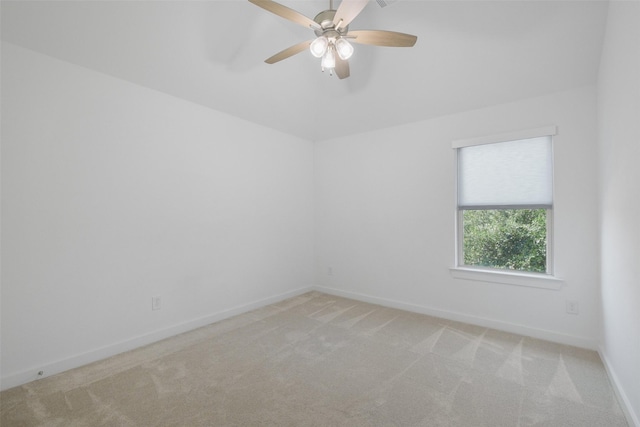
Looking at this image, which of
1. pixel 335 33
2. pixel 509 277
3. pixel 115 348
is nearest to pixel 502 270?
pixel 509 277

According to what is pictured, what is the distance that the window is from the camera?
9.61 ft

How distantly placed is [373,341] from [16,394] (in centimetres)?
283

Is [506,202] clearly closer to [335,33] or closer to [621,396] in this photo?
[621,396]

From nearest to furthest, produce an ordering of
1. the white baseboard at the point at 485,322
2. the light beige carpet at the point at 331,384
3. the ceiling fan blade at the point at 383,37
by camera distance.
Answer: the light beige carpet at the point at 331,384 → the ceiling fan blade at the point at 383,37 → the white baseboard at the point at 485,322

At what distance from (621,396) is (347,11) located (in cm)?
308

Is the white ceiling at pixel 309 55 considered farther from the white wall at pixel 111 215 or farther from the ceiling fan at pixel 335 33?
the ceiling fan at pixel 335 33

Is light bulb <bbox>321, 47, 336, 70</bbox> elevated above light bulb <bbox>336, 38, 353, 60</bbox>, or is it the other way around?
light bulb <bbox>336, 38, 353, 60</bbox>

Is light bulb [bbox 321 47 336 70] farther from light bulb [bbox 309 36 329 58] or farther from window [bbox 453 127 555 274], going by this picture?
window [bbox 453 127 555 274]

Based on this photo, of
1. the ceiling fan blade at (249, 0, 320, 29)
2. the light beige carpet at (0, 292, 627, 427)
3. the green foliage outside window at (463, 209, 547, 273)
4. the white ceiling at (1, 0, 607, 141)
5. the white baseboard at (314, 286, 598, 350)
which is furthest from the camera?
the green foliage outside window at (463, 209, 547, 273)

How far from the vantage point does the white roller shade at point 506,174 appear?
9.55 ft

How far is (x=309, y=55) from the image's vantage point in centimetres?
310

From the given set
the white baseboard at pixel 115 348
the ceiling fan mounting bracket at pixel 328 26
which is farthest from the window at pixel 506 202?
the white baseboard at pixel 115 348

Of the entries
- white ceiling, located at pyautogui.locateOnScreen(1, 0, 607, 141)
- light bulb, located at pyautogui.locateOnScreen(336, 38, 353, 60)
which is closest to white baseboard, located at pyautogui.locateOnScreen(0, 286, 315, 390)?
white ceiling, located at pyautogui.locateOnScreen(1, 0, 607, 141)

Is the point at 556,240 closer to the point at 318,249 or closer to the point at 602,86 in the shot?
the point at 602,86
